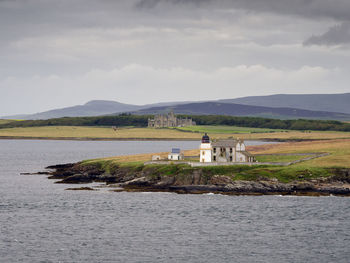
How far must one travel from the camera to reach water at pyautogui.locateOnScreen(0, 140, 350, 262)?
58.2m

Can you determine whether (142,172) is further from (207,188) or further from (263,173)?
(263,173)

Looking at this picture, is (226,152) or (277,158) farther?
(277,158)

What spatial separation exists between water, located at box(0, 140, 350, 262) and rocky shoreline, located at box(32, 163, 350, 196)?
442 centimetres

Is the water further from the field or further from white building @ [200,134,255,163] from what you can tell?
white building @ [200,134,255,163]

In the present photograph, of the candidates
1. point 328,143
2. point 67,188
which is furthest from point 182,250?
point 328,143

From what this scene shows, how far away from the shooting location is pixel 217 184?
98062 mm

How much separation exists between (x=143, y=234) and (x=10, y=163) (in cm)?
9751

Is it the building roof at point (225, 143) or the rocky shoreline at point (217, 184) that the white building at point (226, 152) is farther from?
the rocky shoreline at point (217, 184)

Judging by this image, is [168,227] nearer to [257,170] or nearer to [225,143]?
[257,170]

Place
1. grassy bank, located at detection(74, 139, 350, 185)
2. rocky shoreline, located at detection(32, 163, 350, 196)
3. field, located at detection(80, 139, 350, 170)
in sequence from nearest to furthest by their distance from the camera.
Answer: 1. rocky shoreline, located at detection(32, 163, 350, 196)
2. grassy bank, located at detection(74, 139, 350, 185)
3. field, located at detection(80, 139, 350, 170)

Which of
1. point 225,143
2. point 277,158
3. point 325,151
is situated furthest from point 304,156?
point 225,143

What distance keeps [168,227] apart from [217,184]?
28.9 meters

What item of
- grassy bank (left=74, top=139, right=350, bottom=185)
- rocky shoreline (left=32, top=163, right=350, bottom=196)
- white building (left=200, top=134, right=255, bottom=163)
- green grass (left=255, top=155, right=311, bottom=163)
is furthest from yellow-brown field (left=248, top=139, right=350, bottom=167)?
white building (left=200, top=134, right=255, bottom=163)

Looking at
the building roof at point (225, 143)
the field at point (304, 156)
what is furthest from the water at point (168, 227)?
the building roof at point (225, 143)
